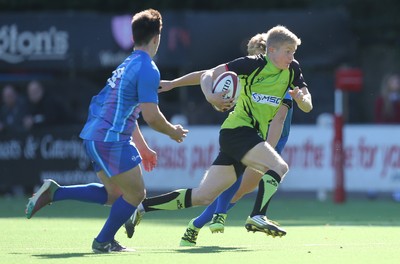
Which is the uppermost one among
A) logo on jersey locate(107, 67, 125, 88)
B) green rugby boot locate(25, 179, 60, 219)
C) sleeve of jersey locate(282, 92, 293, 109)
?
logo on jersey locate(107, 67, 125, 88)

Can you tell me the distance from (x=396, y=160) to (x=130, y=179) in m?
9.41

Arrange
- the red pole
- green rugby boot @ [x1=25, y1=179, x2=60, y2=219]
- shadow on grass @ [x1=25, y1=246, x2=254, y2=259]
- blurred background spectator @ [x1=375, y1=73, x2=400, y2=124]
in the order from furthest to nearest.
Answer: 1. blurred background spectator @ [x1=375, y1=73, x2=400, y2=124]
2. the red pole
3. green rugby boot @ [x1=25, y1=179, x2=60, y2=219]
4. shadow on grass @ [x1=25, y1=246, x2=254, y2=259]

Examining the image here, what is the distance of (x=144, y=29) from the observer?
9.10 m

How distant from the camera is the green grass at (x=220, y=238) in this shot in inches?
336

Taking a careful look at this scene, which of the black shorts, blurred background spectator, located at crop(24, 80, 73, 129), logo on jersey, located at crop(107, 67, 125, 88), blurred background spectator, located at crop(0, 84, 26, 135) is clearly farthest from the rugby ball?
blurred background spectator, located at crop(0, 84, 26, 135)

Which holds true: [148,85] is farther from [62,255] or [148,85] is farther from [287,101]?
[287,101]

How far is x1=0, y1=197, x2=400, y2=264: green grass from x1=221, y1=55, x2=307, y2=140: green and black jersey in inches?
42.1

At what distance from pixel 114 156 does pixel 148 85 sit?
24.7 inches

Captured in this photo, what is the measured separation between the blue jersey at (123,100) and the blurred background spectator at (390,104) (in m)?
9.96

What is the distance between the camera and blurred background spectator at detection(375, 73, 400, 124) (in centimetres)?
1845

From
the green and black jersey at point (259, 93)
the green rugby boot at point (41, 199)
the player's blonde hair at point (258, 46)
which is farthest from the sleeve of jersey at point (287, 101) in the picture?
the green rugby boot at point (41, 199)

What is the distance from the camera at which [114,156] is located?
29.5 feet

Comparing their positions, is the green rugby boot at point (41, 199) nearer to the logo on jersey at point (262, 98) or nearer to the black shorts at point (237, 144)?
the black shorts at point (237, 144)

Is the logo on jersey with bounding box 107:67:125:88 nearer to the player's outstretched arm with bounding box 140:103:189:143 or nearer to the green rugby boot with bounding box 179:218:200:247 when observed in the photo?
the player's outstretched arm with bounding box 140:103:189:143
